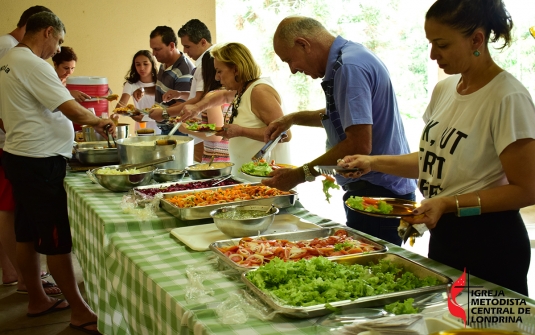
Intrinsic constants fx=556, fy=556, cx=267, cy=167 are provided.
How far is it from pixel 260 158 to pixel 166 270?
3.81ft

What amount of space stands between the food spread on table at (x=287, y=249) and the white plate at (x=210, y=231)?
16 cm

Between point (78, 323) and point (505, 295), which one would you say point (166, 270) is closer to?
point (505, 295)

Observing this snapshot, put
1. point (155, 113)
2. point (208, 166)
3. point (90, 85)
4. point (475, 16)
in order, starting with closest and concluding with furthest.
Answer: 1. point (475, 16)
2. point (208, 166)
3. point (155, 113)
4. point (90, 85)

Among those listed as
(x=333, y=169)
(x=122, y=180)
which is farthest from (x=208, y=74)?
(x=333, y=169)

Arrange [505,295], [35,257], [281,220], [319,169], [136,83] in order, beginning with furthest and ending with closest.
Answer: [136,83]
[35,257]
[281,220]
[319,169]
[505,295]

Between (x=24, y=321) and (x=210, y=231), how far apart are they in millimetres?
1738

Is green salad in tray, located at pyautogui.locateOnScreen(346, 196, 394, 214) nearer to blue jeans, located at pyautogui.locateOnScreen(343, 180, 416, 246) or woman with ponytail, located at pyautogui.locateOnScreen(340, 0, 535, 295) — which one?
woman with ponytail, located at pyautogui.locateOnScreen(340, 0, 535, 295)

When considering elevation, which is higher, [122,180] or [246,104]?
[246,104]

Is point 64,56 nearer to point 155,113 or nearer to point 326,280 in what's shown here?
point 155,113

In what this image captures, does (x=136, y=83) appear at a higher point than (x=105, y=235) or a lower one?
higher

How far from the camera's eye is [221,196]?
91.1 inches

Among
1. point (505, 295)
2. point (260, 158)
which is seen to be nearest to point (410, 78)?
point (260, 158)

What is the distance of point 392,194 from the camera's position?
2234mm

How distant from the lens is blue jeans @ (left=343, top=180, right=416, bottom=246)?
2.18 metres
